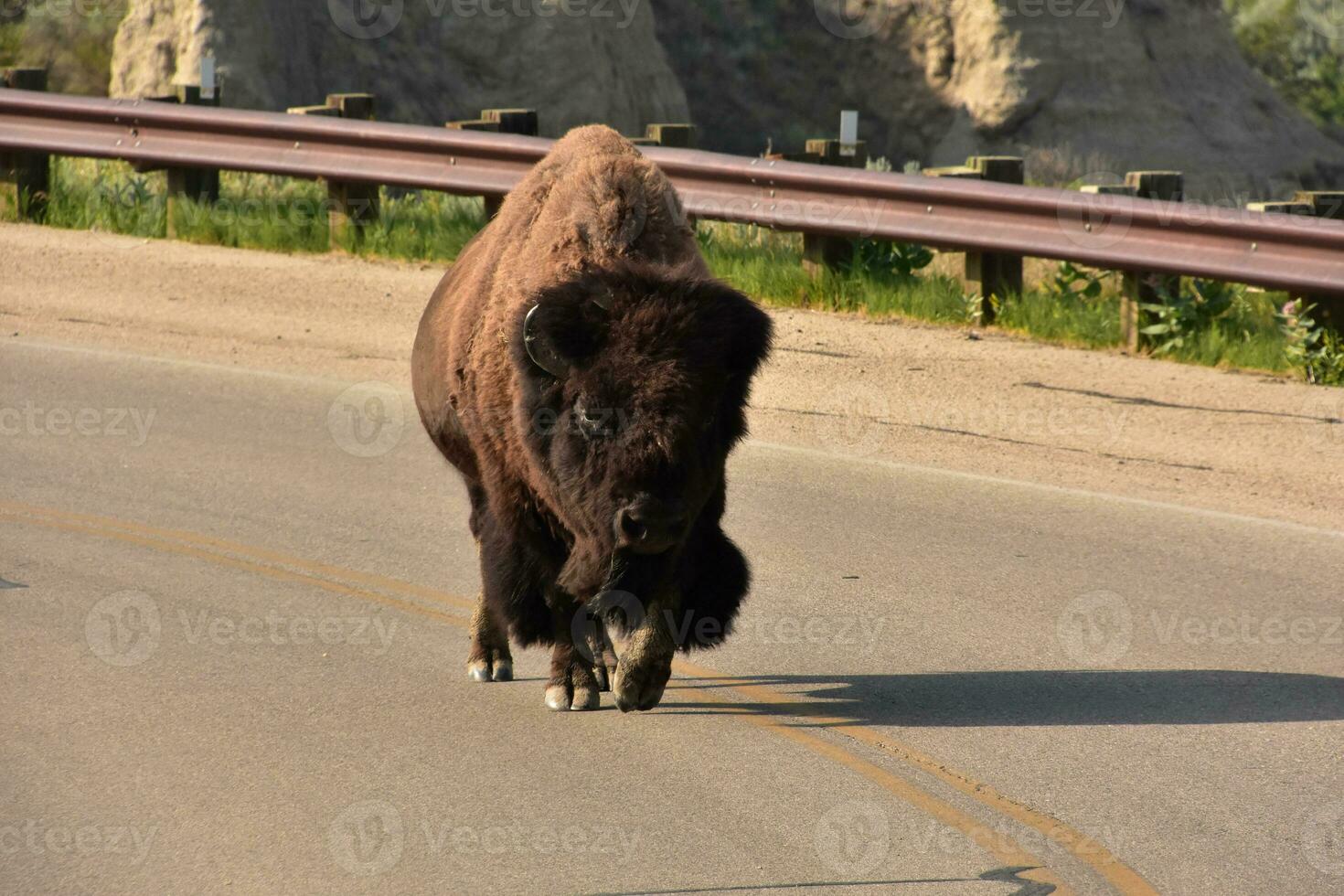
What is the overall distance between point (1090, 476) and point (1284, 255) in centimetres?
235

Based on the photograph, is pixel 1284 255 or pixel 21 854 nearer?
pixel 21 854

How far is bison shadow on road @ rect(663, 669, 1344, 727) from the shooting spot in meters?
7.16

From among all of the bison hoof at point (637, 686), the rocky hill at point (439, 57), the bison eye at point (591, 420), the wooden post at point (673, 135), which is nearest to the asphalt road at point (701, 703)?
the bison hoof at point (637, 686)

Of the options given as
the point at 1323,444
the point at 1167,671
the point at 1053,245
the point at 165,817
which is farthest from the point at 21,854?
the point at 1053,245

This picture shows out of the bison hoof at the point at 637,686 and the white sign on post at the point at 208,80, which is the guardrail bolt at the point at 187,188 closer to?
the white sign on post at the point at 208,80

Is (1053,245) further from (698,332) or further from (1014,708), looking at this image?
(698,332)

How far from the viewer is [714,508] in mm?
6762
